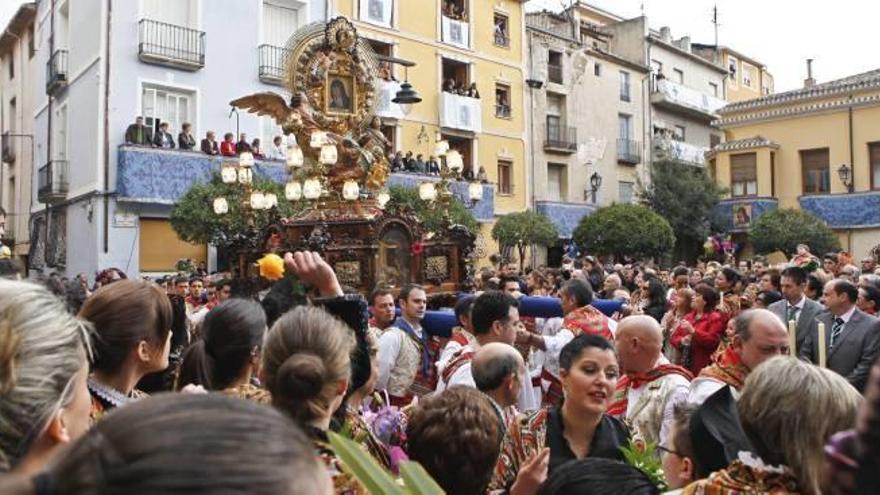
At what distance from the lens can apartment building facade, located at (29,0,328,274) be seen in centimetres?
2017

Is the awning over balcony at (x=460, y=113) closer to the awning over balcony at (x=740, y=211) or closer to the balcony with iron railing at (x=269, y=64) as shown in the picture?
the balcony with iron railing at (x=269, y=64)

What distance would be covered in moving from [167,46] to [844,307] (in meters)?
18.2

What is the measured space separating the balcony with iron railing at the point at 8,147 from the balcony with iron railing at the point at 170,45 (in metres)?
10.5

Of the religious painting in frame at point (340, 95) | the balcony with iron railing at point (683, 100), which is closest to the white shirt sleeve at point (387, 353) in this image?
the religious painting in frame at point (340, 95)

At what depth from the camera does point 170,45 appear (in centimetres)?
2127

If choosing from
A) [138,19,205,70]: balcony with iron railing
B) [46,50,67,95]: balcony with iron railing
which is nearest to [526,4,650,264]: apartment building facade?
[138,19,205,70]: balcony with iron railing

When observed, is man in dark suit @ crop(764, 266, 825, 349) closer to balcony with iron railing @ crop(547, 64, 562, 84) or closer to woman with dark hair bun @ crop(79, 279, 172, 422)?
woman with dark hair bun @ crop(79, 279, 172, 422)

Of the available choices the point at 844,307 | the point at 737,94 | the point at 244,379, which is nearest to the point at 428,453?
the point at 244,379

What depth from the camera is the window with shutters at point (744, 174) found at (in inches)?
1262

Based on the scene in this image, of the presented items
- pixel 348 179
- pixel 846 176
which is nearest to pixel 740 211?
pixel 846 176

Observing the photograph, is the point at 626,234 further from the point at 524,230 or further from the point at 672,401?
the point at 672,401

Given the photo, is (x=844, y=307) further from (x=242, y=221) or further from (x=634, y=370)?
(x=242, y=221)

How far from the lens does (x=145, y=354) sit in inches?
115

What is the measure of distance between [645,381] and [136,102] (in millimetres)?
18673
